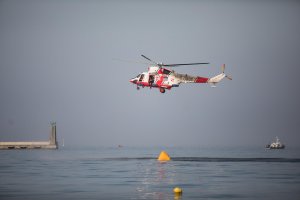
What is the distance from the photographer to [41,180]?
73875mm

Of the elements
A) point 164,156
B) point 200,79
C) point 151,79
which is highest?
point 151,79

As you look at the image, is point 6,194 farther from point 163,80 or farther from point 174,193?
point 163,80

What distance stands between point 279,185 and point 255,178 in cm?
1002

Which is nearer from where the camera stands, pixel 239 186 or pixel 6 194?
pixel 6 194

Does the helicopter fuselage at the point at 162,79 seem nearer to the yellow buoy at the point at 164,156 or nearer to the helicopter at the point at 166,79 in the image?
the helicopter at the point at 166,79

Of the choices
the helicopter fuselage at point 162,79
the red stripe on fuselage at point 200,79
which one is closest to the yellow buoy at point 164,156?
the helicopter fuselage at point 162,79

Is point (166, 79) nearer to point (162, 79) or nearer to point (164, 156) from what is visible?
point (162, 79)

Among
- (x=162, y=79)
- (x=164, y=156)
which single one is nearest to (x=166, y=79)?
(x=162, y=79)

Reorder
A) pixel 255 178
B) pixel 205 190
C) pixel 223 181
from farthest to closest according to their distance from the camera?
pixel 255 178, pixel 223 181, pixel 205 190

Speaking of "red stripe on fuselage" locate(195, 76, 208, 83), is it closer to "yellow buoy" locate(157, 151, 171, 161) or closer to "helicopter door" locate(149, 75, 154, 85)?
"helicopter door" locate(149, 75, 154, 85)

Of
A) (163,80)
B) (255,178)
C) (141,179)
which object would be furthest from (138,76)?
(255,178)

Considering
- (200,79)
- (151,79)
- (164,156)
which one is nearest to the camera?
(200,79)

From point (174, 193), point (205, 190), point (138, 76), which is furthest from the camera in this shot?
point (138, 76)

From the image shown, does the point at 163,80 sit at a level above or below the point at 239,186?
above
